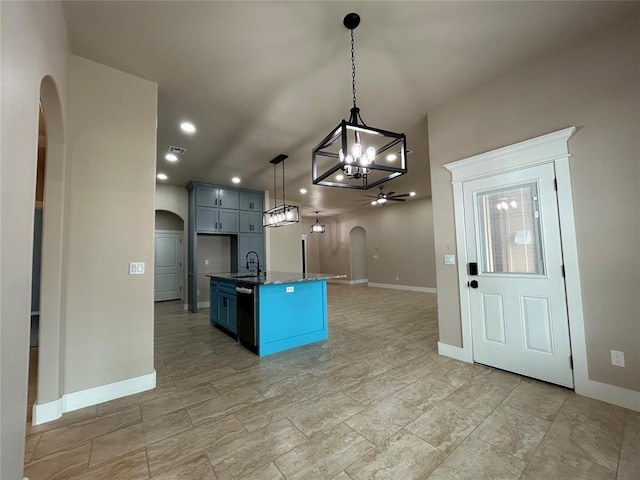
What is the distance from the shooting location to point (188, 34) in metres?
2.21

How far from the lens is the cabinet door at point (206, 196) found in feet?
20.5

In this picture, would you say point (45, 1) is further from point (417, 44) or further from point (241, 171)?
point (241, 171)

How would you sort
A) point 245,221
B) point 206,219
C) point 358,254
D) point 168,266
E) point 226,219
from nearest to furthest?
point 206,219 < point 226,219 < point 245,221 < point 168,266 < point 358,254

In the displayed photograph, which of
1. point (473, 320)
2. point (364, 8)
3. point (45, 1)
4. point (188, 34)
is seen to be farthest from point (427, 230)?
point (45, 1)

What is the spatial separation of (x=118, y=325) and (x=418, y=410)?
9.00 feet

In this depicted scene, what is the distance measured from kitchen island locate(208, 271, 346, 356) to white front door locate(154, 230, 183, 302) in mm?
4193

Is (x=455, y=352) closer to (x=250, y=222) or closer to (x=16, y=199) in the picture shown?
(x=16, y=199)

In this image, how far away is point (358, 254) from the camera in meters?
11.2

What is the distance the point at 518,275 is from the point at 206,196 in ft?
20.0

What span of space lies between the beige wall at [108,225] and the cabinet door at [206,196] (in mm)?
3661

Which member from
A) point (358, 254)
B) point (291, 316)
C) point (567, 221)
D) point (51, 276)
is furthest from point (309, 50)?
point (358, 254)

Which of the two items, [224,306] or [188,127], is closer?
[188,127]

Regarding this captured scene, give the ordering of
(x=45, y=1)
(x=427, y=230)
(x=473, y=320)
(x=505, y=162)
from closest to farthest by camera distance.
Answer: (x=45, y=1) < (x=505, y=162) < (x=473, y=320) < (x=427, y=230)

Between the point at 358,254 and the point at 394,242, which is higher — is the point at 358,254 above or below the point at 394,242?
below
